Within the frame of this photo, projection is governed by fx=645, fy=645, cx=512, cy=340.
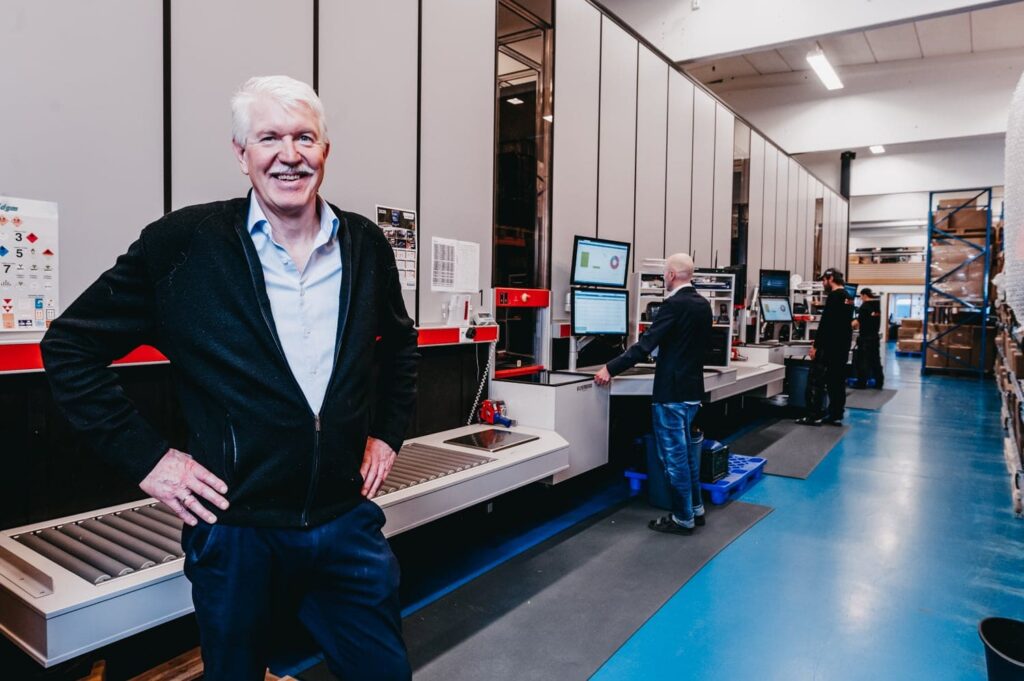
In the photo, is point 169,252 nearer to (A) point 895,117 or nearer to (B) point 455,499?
(B) point 455,499

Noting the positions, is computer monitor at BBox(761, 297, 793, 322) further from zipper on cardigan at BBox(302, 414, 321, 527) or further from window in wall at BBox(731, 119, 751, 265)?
zipper on cardigan at BBox(302, 414, 321, 527)

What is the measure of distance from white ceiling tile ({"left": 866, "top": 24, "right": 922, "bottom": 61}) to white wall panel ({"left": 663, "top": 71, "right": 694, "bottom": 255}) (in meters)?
4.75

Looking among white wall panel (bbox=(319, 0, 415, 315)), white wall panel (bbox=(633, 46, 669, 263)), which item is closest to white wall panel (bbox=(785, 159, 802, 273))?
white wall panel (bbox=(633, 46, 669, 263))

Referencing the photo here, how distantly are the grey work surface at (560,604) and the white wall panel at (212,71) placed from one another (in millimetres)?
1866

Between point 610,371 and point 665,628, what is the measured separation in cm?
149

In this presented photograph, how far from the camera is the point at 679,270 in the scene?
372 cm

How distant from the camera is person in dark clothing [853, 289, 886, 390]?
9.33 metres

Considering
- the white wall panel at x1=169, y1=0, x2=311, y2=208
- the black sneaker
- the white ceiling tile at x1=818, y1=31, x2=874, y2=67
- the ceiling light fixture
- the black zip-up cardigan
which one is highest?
the white ceiling tile at x1=818, y1=31, x2=874, y2=67

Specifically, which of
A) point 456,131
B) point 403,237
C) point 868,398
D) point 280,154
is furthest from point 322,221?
point 868,398

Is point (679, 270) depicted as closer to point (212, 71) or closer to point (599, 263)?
point (599, 263)

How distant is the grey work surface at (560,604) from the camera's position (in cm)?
232

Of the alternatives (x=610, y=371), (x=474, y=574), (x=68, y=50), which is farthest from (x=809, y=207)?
(x=68, y=50)

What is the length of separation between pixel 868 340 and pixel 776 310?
2789 millimetres

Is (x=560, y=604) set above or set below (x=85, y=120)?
→ below
